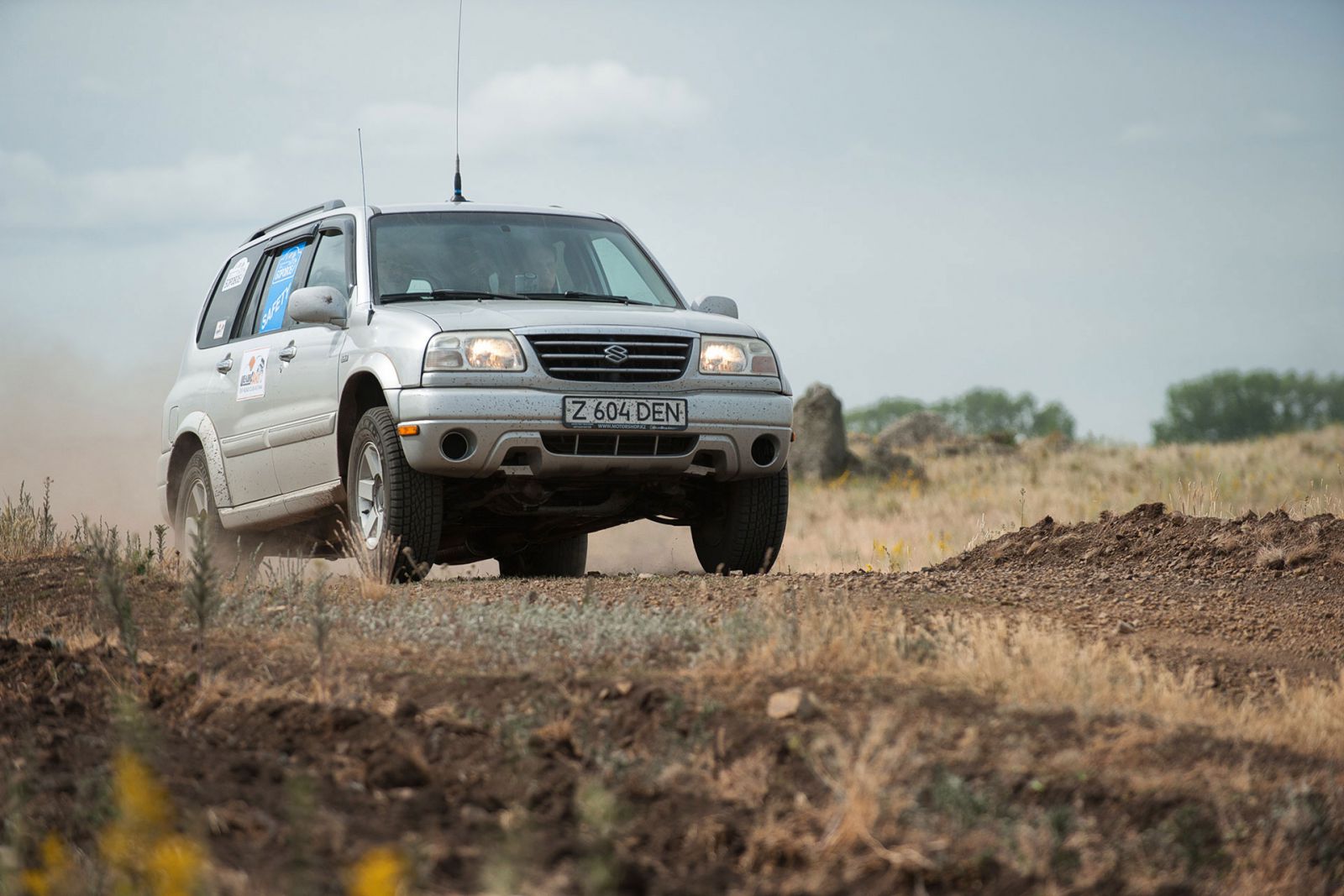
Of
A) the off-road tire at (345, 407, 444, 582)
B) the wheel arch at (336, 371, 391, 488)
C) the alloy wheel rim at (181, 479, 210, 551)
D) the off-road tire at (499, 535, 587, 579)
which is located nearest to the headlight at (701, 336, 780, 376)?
the off-road tire at (345, 407, 444, 582)

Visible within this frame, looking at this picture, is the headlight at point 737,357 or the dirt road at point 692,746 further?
the headlight at point 737,357

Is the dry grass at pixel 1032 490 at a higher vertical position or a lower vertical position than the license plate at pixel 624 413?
lower

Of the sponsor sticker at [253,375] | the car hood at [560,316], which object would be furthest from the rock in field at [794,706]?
the sponsor sticker at [253,375]

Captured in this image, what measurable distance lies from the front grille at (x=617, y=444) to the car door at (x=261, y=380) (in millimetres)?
1983

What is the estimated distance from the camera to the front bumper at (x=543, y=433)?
7.62 metres

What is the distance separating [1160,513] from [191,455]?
619cm

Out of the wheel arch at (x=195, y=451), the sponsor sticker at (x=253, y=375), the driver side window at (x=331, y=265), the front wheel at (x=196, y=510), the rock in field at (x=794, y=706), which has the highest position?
the driver side window at (x=331, y=265)

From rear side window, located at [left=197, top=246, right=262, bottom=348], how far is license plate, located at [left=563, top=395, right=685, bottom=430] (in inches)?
141

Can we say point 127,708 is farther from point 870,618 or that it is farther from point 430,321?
point 430,321

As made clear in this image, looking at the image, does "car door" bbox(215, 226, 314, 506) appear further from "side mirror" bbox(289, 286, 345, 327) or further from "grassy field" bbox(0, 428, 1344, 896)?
"grassy field" bbox(0, 428, 1344, 896)

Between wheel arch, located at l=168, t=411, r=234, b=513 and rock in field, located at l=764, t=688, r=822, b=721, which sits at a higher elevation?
wheel arch, located at l=168, t=411, r=234, b=513

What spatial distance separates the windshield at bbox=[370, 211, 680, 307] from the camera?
8.65 metres

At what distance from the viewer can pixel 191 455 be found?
34.7 ft

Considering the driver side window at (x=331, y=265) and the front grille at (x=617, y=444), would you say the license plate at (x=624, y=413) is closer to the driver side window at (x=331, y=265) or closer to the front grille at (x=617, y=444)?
the front grille at (x=617, y=444)
